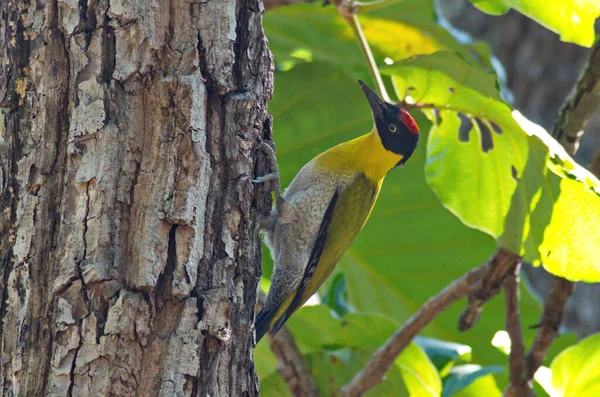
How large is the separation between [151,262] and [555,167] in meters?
1.73

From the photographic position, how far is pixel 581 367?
11.1ft

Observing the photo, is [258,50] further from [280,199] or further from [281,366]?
[281,366]

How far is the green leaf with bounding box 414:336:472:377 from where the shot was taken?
3648mm

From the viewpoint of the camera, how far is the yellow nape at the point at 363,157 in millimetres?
3732

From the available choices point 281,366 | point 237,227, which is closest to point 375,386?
point 281,366

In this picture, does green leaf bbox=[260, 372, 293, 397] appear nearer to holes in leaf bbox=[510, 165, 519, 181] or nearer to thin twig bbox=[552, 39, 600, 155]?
holes in leaf bbox=[510, 165, 519, 181]

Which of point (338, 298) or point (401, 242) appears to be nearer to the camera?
point (338, 298)

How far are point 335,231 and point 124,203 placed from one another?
73.3 inches

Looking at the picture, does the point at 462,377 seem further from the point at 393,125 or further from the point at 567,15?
the point at 567,15

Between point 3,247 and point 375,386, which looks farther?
point 375,386

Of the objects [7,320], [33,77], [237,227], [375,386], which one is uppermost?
[33,77]

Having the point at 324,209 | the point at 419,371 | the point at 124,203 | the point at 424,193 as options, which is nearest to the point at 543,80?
the point at 424,193

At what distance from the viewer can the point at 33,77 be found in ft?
6.30

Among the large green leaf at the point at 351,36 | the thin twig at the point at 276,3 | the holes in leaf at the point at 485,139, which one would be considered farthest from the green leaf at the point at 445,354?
the thin twig at the point at 276,3
